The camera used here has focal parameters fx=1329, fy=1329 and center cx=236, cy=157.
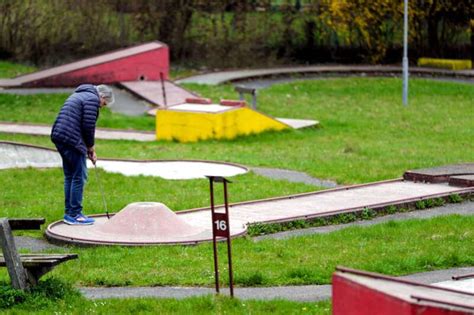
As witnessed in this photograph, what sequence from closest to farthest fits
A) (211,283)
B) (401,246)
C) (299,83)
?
(211,283) → (401,246) → (299,83)

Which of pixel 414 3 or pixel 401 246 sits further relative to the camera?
pixel 414 3

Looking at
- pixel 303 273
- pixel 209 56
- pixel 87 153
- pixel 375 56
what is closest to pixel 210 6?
pixel 209 56

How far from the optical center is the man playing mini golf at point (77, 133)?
48.7 ft

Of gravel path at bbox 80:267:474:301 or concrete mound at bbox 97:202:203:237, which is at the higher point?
concrete mound at bbox 97:202:203:237

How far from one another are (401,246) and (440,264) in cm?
94

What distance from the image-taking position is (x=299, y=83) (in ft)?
122

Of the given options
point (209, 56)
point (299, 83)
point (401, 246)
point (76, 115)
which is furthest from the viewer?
point (209, 56)

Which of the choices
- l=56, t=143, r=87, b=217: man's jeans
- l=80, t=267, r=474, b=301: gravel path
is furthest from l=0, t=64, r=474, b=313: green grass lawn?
l=56, t=143, r=87, b=217: man's jeans

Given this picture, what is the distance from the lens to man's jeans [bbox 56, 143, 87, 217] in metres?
15.0

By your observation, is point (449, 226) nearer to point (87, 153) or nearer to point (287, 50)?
point (87, 153)

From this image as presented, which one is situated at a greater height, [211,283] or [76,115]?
[76,115]

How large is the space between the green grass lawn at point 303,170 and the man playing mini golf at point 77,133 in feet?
3.26

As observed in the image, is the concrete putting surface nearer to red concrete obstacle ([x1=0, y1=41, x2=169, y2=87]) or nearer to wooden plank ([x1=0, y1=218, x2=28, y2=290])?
wooden plank ([x1=0, y1=218, x2=28, y2=290])

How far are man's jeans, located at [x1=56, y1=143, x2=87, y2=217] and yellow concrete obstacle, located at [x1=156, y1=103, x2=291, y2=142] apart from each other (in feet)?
33.7
